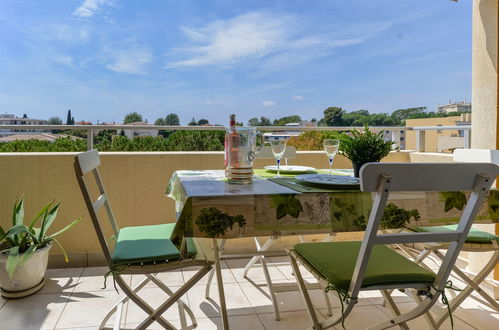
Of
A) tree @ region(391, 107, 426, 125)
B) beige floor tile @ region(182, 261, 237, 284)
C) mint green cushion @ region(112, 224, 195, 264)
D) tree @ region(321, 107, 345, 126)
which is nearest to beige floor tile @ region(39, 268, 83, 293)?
beige floor tile @ region(182, 261, 237, 284)

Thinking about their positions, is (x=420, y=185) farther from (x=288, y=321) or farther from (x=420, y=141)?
(x=420, y=141)

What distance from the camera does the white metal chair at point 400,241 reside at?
47.6 inches

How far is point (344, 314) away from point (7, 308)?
194cm

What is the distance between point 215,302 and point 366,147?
1292 millimetres

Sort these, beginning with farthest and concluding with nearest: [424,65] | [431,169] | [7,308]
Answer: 1. [424,65]
2. [7,308]
3. [431,169]

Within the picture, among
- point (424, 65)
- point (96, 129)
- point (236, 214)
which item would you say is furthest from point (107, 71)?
point (236, 214)

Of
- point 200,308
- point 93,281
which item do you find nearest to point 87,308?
point 93,281

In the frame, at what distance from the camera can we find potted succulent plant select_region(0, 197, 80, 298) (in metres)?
2.37

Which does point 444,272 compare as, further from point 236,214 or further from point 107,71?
point 107,71

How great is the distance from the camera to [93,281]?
8.86 feet

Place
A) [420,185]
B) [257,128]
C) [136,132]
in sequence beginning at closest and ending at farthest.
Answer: [420,185], [257,128], [136,132]

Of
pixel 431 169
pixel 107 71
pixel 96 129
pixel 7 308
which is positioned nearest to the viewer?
pixel 431 169

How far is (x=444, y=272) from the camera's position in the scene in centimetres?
137

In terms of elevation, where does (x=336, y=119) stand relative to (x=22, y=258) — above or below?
above
